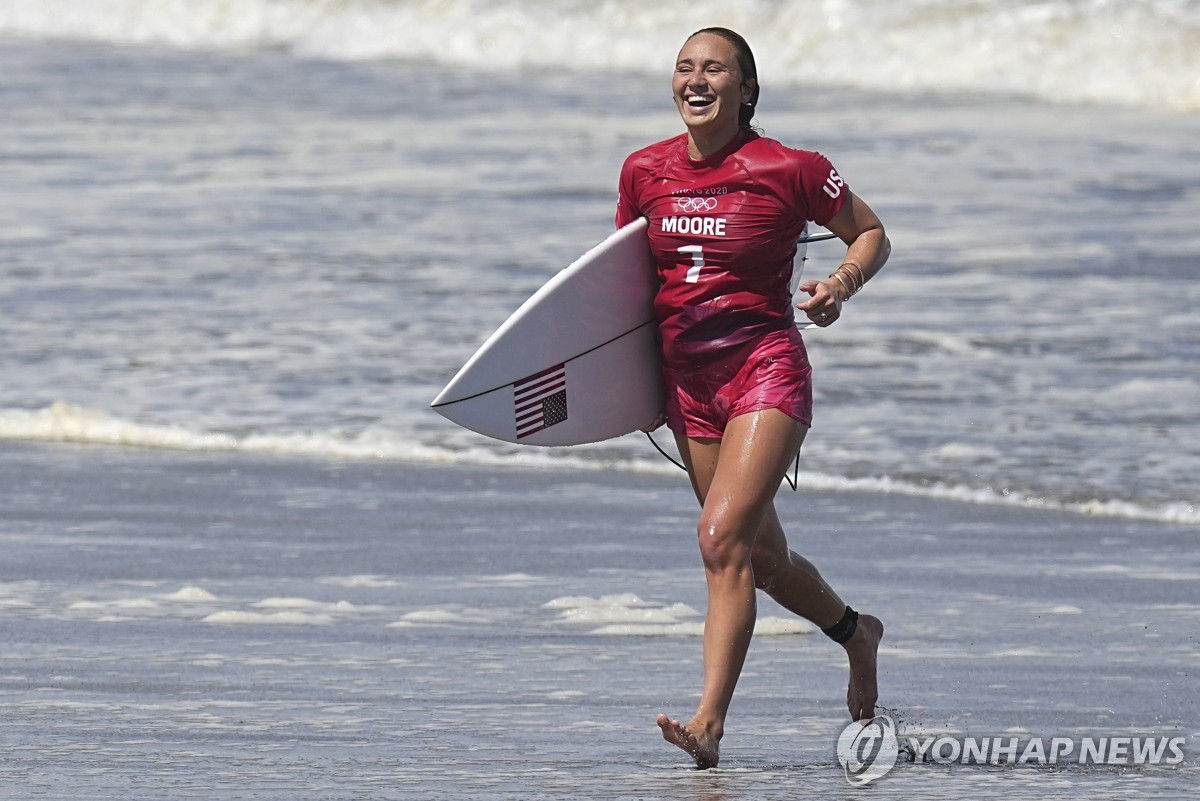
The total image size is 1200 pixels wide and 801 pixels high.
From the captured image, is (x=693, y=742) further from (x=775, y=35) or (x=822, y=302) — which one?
(x=775, y=35)

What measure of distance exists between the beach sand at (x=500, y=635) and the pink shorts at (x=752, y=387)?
0.73 meters

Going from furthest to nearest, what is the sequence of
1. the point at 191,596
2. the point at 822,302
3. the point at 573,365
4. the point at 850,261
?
the point at 191,596, the point at 573,365, the point at 850,261, the point at 822,302

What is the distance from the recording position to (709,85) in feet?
15.1

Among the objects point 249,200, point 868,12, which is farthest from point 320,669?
point 868,12

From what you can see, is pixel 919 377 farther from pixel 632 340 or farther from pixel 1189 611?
pixel 632 340

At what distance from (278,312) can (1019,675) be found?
22.8 feet

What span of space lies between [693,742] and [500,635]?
64.8 inches

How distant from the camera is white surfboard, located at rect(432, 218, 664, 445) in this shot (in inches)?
194

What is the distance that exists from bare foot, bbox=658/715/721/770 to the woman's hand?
897 mm

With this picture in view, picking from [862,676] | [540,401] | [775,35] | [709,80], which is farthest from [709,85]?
[775,35]

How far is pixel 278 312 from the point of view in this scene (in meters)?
11.6

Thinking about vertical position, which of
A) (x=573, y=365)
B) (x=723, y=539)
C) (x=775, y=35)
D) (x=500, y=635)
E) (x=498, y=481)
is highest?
(x=775, y=35)

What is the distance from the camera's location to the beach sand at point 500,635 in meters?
4.34

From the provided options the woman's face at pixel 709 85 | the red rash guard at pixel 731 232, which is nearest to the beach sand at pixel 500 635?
the red rash guard at pixel 731 232
